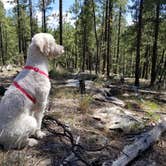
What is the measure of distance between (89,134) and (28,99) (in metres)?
1.49

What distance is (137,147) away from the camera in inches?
170

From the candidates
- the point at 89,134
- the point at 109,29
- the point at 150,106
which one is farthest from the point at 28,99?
the point at 109,29

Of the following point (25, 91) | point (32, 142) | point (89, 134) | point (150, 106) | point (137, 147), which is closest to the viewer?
point (25, 91)

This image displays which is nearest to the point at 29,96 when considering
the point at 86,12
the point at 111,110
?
the point at 111,110

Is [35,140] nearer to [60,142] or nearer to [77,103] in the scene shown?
[60,142]

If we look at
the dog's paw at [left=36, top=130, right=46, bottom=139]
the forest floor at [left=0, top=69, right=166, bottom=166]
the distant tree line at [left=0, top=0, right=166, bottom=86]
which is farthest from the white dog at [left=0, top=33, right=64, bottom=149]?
the distant tree line at [left=0, top=0, right=166, bottom=86]

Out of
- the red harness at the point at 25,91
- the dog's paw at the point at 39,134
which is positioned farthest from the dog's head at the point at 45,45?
the dog's paw at the point at 39,134

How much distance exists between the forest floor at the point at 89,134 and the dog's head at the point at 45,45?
Answer: 142 cm

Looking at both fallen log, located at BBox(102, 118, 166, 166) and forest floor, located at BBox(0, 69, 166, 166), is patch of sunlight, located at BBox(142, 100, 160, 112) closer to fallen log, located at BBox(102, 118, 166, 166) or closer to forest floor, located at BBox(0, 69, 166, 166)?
forest floor, located at BBox(0, 69, 166, 166)

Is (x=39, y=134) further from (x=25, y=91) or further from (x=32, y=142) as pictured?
(x=25, y=91)

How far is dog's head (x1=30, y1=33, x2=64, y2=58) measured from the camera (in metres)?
4.27

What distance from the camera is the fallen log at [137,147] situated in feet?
12.5

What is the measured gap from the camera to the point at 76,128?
5336mm

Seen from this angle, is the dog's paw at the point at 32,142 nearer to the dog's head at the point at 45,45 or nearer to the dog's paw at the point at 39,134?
the dog's paw at the point at 39,134
